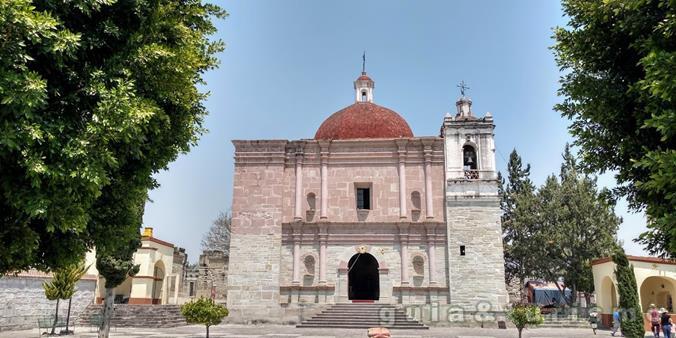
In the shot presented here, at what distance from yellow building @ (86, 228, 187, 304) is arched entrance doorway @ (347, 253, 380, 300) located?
10685 millimetres

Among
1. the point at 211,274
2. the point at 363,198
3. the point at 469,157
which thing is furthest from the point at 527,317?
the point at 211,274

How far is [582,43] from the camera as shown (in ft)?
23.3

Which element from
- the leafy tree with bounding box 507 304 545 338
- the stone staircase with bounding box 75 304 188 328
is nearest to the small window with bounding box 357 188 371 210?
the leafy tree with bounding box 507 304 545 338

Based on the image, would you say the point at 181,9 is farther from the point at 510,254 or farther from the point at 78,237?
the point at 510,254

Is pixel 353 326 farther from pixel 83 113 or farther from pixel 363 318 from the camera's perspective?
pixel 83 113

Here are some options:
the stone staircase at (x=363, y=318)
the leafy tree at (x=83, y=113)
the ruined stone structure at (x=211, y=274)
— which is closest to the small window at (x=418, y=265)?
the stone staircase at (x=363, y=318)

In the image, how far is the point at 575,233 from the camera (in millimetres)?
27797

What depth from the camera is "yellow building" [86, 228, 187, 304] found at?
25.0 metres

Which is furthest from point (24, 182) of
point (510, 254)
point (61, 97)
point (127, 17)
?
point (510, 254)

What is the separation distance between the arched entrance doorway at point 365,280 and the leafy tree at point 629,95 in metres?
16.9

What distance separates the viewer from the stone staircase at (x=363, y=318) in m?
19.6

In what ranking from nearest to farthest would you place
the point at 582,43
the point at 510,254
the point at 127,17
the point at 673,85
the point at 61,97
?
the point at 673,85 < the point at 61,97 < the point at 127,17 < the point at 582,43 < the point at 510,254

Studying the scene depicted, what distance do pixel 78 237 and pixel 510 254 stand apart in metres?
28.2

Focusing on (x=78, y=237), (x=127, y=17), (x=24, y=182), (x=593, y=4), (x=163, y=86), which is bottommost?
(x=78, y=237)
